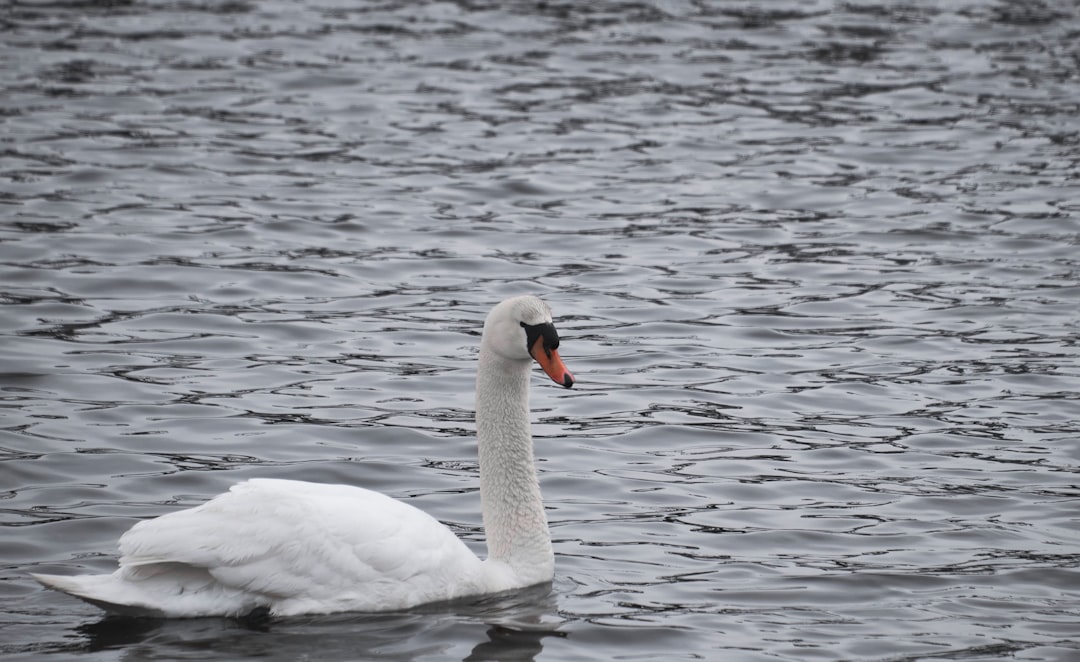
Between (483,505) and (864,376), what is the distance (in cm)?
439

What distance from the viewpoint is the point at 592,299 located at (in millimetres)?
13734

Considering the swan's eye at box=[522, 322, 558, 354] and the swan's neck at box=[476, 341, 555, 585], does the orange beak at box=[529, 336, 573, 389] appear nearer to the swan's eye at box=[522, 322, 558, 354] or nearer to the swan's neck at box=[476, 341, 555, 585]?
the swan's eye at box=[522, 322, 558, 354]

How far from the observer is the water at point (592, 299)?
806cm

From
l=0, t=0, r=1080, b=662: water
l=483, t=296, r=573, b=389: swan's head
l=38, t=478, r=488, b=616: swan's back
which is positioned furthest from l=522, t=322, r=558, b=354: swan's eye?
l=0, t=0, r=1080, b=662: water

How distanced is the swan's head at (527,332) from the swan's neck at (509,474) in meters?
0.13

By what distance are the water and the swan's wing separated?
5.5 inches

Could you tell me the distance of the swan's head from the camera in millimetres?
7906

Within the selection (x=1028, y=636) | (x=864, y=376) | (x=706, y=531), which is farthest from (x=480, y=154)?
(x=1028, y=636)

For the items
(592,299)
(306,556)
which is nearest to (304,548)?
(306,556)

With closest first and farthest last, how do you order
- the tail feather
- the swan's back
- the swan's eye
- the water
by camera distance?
the tail feather, the swan's back, the swan's eye, the water

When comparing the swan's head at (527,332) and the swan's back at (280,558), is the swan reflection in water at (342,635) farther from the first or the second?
the swan's head at (527,332)

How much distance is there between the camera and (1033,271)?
1426cm

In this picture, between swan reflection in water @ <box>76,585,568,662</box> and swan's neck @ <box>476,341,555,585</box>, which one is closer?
swan reflection in water @ <box>76,585,568,662</box>

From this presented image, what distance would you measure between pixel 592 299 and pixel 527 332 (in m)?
5.80
